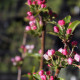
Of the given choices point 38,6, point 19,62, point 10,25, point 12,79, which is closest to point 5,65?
point 12,79

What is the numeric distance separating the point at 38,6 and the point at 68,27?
0.22m

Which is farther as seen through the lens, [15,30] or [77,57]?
[15,30]

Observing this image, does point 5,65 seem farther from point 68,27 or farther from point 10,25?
point 68,27

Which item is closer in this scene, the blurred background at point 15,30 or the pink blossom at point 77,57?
the pink blossom at point 77,57

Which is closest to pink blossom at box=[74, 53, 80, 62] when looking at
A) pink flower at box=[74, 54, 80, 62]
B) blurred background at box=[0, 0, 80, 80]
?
pink flower at box=[74, 54, 80, 62]

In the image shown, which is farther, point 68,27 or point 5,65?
point 5,65

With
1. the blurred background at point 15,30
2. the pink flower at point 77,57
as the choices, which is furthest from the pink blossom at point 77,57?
the blurred background at point 15,30

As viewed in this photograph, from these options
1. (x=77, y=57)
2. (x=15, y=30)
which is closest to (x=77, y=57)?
(x=77, y=57)

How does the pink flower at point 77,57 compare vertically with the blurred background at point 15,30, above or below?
below

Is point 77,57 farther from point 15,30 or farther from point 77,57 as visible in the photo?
point 15,30

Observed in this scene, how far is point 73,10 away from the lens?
5246 mm

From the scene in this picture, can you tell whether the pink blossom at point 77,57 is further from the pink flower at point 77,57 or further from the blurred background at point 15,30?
the blurred background at point 15,30

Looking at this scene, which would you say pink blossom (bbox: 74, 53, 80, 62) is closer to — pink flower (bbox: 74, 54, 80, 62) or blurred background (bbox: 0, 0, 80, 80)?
pink flower (bbox: 74, 54, 80, 62)

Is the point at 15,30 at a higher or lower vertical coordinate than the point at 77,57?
higher
